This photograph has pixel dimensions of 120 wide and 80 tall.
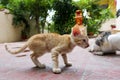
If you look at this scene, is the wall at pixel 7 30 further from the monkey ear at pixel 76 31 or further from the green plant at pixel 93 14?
the monkey ear at pixel 76 31

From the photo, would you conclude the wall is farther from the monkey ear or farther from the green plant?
the monkey ear

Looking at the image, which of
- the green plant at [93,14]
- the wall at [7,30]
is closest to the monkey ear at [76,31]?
the wall at [7,30]

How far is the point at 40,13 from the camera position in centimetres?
716

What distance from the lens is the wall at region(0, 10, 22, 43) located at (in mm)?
6520

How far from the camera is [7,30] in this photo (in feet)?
22.2

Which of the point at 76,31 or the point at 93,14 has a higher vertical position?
the point at 93,14

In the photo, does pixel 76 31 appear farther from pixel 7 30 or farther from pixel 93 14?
pixel 93 14

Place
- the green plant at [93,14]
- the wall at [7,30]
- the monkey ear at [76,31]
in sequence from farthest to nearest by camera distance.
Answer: the green plant at [93,14], the wall at [7,30], the monkey ear at [76,31]

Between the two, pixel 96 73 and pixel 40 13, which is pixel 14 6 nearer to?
pixel 40 13

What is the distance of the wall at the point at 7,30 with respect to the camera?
652 centimetres

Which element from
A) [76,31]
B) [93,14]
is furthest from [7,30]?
[76,31]

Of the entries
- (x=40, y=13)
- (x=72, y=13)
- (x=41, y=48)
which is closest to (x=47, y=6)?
(x=40, y=13)

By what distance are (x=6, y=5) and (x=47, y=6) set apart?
1423 mm

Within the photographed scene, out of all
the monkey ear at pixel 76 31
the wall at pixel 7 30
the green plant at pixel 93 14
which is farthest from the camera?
the green plant at pixel 93 14
